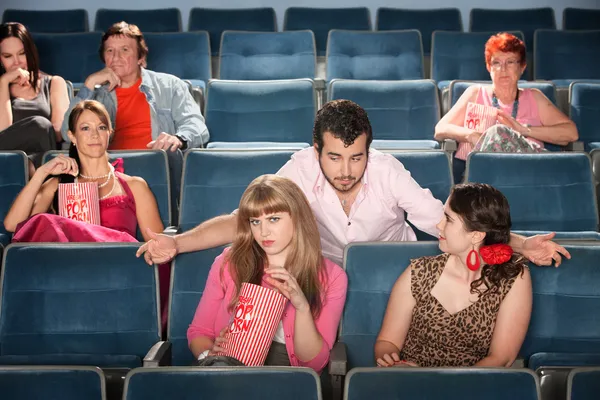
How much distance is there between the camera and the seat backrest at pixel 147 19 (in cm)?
482

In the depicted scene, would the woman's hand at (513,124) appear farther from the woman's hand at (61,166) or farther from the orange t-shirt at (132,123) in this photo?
the woman's hand at (61,166)

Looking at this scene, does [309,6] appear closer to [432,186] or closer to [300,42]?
[300,42]

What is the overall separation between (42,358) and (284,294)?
668 mm

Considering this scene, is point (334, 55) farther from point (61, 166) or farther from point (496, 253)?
point (496, 253)

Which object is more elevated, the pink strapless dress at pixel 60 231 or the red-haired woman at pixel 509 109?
the red-haired woman at pixel 509 109

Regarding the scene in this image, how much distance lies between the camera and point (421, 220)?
231 centimetres

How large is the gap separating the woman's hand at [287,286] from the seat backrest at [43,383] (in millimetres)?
470

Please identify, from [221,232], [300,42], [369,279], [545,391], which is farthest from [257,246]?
[300,42]

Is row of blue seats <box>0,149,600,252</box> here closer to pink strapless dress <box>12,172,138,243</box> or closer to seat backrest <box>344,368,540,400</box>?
pink strapless dress <box>12,172,138,243</box>

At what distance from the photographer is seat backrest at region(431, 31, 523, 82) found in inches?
165

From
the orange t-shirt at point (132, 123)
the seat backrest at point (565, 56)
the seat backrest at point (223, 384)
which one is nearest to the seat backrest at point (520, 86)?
the seat backrest at point (565, 56)

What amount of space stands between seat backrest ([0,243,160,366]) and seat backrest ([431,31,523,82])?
2.52 meters

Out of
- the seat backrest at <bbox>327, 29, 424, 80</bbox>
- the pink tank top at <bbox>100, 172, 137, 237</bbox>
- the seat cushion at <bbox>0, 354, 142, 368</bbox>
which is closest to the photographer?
the seat cushion at <bbox>0, 354, 142, 368</bbox>

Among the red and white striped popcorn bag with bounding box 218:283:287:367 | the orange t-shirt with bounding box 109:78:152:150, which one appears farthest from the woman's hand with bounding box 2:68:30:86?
the red and white striped popcorn bag with bounding box 218:283:287:367
